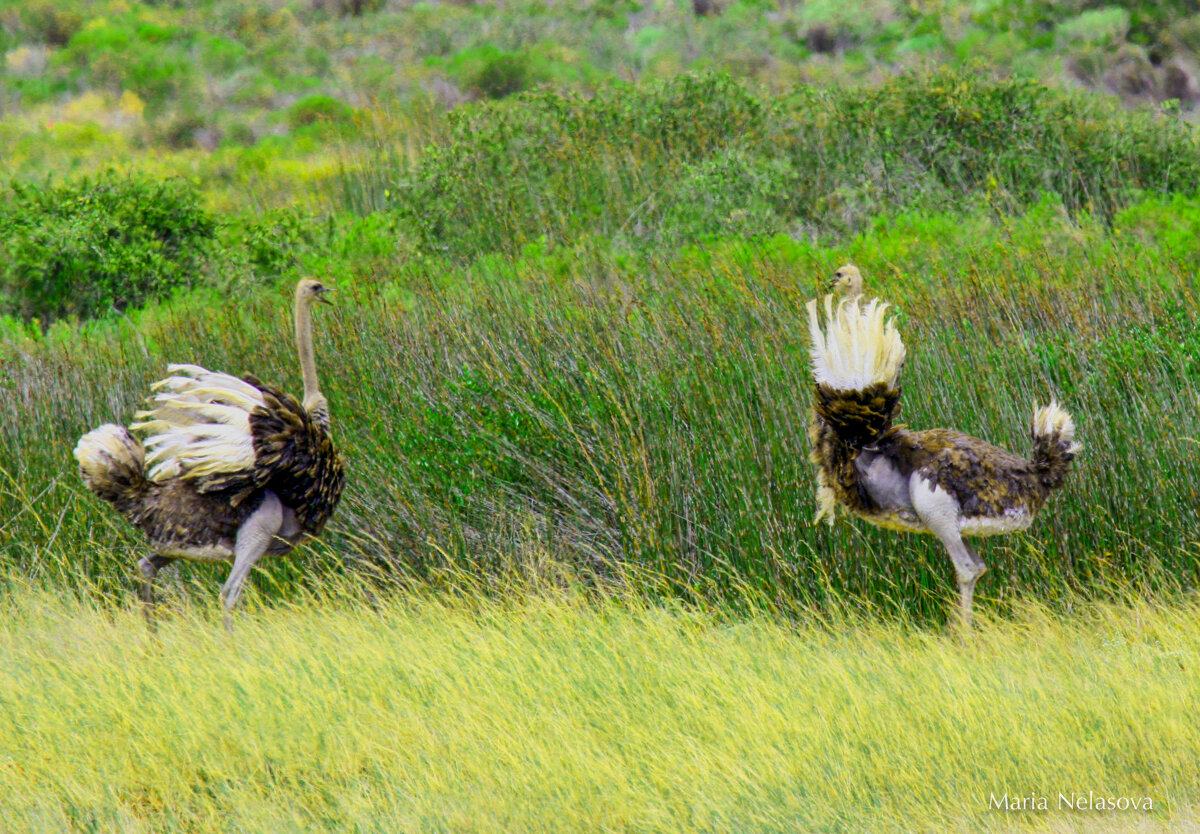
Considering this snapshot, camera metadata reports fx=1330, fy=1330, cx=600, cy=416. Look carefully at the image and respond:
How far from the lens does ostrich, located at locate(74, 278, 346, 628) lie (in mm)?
5469

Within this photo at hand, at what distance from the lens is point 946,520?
511cm

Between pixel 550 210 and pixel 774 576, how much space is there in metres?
8.45

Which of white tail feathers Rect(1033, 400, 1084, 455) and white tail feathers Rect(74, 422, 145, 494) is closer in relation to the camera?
white tail feathers Rect(1033, 400, 1084, 455)

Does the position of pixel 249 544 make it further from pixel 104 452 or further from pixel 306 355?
pixel 306 355

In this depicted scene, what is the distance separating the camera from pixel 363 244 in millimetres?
13383

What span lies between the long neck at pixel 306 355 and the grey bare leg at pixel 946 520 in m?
2.82

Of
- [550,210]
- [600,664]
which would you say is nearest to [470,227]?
[550,210]

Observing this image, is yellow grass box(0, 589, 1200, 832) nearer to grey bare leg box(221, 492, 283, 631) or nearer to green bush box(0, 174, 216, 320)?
grey bare leg box(221, 492, 283, 631)

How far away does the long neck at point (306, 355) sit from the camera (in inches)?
249

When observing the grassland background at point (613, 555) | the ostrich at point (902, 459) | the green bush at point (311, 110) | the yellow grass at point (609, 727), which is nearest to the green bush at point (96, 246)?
the grassland background at point (613, 555)

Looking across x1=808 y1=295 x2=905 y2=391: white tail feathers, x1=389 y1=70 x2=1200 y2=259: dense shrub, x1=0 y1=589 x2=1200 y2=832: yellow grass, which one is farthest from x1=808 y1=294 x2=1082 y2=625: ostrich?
x1=389 y1=70 x2=1200 y2=259: dense shrub

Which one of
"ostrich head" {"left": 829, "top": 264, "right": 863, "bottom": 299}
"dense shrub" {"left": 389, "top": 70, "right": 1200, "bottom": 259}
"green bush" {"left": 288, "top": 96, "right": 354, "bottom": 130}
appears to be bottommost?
"green bush" {"left": 288, "top": 96, "right": 354, "bottom": 130}

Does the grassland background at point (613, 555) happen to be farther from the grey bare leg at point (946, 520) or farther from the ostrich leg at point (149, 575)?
the grey bare leg at point (946, 520)

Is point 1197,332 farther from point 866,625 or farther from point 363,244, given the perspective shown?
point 363,244
